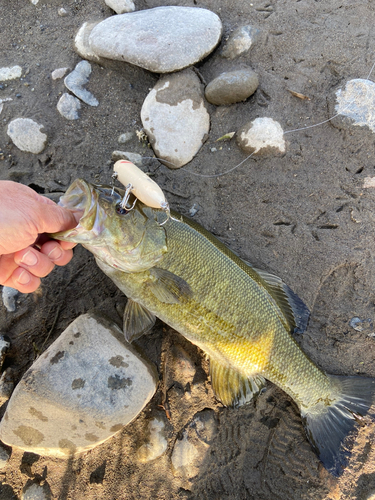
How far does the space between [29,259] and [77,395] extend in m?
1.23

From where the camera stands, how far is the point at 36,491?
→ 3.01 m

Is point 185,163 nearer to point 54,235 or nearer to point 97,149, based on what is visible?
point 97,149

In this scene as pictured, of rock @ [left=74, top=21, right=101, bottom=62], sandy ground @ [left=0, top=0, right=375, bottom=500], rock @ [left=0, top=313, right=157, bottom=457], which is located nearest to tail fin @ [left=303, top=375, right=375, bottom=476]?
sandy ground @ [left=0, top=0, right=375, bottom=500]

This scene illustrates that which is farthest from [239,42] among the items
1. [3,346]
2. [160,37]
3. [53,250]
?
[3,346]

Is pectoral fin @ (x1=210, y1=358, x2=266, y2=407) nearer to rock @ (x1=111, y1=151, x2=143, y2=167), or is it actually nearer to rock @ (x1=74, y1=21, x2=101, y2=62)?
rock @ (x1=111, y1=151, x2=143, y2=167)

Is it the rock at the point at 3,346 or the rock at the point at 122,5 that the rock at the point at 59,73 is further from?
the rock at the point at 3,346

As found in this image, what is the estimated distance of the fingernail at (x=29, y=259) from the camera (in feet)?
8.07

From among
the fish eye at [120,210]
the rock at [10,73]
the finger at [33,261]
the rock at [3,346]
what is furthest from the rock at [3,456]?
the rock at [10,73]

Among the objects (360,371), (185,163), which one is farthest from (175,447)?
(185,163)

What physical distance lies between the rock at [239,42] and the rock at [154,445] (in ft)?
12.6

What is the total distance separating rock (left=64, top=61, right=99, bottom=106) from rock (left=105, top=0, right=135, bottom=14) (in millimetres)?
723

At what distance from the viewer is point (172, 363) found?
126 inches

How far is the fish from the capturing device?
8.53 ft

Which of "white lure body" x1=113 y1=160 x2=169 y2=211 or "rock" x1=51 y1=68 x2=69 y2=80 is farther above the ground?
"rock" x1=51 y1=68 x2=69 y2=80
